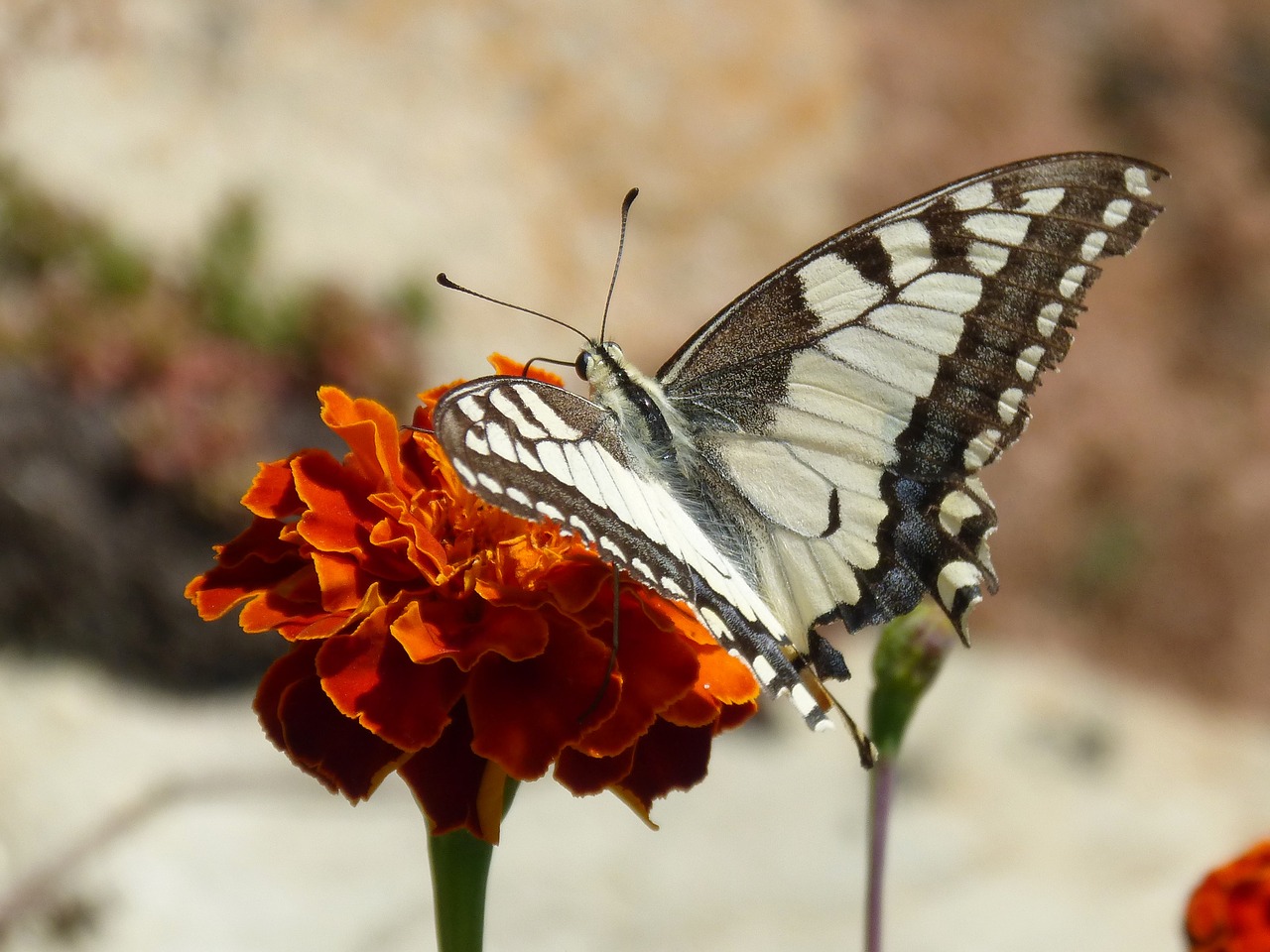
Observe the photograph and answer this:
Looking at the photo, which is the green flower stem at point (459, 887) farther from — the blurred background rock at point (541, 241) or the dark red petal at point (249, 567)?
the blurred background rock at point (541, 241)

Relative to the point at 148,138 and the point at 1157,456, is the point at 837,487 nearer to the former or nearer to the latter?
the point at 148,138

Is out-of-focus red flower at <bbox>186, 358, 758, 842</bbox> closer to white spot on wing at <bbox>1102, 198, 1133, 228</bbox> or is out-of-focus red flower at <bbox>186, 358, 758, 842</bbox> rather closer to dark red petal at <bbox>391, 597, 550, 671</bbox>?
dark red petal at <bbox>391, 597, 550, 671</bbox>

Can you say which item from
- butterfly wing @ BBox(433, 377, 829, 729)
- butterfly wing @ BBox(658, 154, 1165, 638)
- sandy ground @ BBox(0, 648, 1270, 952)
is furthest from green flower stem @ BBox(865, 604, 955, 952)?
sandy ground @ BBox(0, 648, 1270, 952)

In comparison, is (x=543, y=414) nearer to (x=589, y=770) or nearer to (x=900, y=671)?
(x=589, y=770)

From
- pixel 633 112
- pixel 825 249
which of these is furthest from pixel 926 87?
pixel 825 249

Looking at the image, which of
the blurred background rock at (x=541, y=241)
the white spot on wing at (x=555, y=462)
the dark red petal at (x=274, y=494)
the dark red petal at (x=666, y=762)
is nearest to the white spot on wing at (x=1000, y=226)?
the white spot on wing at (x=555, y=462)

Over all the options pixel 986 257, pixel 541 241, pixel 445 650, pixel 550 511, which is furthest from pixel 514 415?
pixel 541 241
